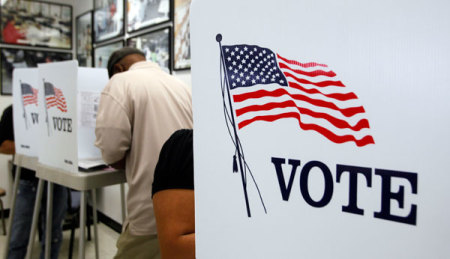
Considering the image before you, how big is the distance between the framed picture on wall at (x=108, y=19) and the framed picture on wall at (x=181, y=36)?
96 centimetres

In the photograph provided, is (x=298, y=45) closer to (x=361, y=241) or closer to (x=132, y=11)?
(x=361, y=241)

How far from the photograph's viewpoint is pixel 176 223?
2.29 ft

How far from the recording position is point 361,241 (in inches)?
15.0

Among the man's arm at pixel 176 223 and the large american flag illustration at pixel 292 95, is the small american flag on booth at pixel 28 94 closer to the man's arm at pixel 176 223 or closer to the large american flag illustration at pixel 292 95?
the man's arm at pixel 176 223

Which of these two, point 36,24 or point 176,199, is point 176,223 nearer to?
point 176,199

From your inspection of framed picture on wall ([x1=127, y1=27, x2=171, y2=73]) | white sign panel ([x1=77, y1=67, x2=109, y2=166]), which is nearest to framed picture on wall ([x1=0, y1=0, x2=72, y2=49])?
framed picture on wall ([x1=127, y1=27, x2=171, y2=73])

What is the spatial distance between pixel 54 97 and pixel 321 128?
5.20 feet

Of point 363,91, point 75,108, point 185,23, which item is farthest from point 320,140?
point 185,23

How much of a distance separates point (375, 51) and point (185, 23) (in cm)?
229

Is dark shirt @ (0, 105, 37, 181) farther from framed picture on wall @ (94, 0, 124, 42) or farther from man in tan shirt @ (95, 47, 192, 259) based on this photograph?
framed picture on wall @ (94, 0, 124, 42)

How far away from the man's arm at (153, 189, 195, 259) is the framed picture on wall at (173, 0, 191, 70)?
5.95ft

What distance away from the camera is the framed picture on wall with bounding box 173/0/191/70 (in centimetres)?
250

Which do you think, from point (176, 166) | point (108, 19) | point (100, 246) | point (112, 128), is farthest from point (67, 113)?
point (108, 19)

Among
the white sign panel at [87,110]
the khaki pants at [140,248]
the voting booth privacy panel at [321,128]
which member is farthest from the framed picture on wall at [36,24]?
the voting booth privacy panel at [321,128]
